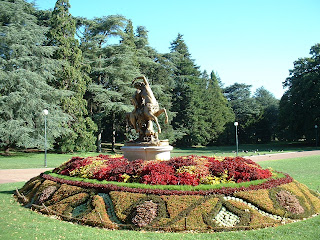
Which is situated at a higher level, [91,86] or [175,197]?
[91,86]

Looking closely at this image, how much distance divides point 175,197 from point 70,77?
27958mm

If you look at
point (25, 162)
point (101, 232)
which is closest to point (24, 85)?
point (25, 162)

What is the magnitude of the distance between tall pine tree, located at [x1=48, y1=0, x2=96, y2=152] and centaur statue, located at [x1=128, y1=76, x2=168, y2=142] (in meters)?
21.4

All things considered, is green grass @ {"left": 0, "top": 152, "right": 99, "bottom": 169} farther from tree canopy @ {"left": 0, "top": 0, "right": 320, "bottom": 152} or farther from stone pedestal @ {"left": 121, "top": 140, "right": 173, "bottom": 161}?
stone pedestal @ {"left": 121, "top": 140, "right": 173, "bottom": 161}

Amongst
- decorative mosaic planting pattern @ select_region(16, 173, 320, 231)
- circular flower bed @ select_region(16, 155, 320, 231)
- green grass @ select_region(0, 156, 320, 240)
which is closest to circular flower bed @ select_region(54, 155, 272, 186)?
circular flower bed @ select_region(16, 155, 320, 231)

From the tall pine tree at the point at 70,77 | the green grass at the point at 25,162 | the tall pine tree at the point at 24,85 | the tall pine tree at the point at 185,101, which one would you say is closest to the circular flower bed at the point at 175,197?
the green grass at the point at 25,162

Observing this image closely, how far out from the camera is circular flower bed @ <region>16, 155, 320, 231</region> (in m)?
7.44

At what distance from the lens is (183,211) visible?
24.8 feet

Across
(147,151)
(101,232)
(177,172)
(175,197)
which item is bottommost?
(101,232)

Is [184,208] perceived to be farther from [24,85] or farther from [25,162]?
[24,85]

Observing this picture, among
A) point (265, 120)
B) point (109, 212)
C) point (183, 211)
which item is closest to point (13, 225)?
point (109, 212)

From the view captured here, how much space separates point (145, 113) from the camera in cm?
1266

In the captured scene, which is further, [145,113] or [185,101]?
[185,101]

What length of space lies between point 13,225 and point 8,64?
25353mm
